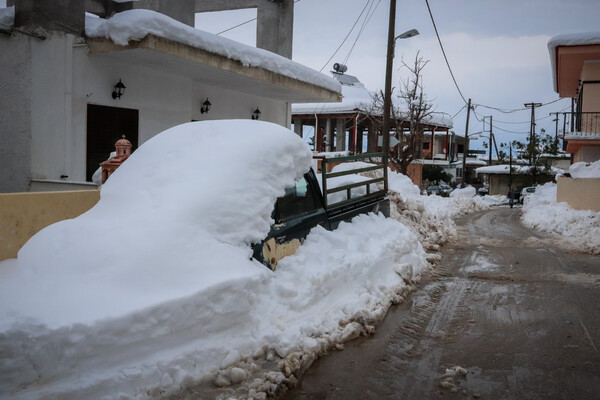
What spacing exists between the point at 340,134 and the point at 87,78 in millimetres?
23658

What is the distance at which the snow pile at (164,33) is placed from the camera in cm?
928

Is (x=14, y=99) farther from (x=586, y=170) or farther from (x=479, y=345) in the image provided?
(x=586, y=170)

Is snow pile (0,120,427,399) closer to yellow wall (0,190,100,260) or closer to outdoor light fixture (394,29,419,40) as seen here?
yellow wall (0,190,100,260)

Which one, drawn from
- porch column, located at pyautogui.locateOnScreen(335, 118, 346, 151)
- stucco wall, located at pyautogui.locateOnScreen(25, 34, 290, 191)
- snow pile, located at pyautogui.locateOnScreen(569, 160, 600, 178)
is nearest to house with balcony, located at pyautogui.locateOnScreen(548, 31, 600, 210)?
snow pile, located at pyautogui.locateOnScreen(569, 160, 600, 178)

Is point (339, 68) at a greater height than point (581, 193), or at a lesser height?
greater

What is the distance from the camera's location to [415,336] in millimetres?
5219

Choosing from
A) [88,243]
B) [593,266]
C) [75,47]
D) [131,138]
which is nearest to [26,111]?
[75,47]

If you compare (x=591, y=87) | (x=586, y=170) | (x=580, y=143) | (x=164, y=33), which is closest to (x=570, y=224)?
(x=586, y=170)

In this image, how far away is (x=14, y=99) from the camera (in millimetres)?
9008

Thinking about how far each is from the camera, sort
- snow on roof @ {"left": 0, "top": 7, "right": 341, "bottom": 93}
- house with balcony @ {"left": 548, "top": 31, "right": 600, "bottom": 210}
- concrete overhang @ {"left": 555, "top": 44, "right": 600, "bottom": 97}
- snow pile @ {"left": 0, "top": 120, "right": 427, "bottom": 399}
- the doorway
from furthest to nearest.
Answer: concrete overhang @ {"left": 555, "top": 44, "right": 600, "bottom": 97} → house with balcony @ {"left": 548, "top": 31, "right": 600, "bottom": 210} → the doorway → snow on roof @ {"left": 0, "top": 7, "right": 341, "bottom": 93} → snow pile @ {"left": 0, "top": 120, "right": 427, "bottom": 399}

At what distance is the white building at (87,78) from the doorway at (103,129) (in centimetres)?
2

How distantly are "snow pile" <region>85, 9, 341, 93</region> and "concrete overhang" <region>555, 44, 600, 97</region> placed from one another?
1259cm

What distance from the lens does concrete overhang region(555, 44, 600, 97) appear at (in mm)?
18938

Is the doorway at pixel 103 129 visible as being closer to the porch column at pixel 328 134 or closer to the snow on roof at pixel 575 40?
the snow on roof at pixel 575 40
